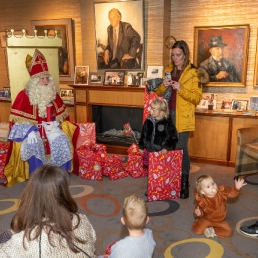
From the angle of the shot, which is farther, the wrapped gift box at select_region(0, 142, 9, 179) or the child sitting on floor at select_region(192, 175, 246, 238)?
the wrapped gift box at select_region(0, 142, 9, 179)

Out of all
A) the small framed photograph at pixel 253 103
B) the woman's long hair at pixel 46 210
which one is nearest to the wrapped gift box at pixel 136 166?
the small framed photograph at pixel 253 103

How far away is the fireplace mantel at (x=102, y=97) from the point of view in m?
4.70

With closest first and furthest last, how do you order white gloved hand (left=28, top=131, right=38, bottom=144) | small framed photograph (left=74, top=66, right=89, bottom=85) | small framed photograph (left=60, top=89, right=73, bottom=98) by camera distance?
white gloved hand (left=28, top=131, right=38, bottom=144) → small framed photograph (left=74, top=66, right=89, bottom=85) → small framed photograph (left=60, top=89, right=73, bottom=98)

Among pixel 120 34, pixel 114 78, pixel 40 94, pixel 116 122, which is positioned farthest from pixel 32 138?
pixel 120 34

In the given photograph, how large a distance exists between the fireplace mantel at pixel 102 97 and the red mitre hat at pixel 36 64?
1.24 m

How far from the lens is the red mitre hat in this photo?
12.2 feet

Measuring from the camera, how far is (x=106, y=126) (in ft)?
17.9

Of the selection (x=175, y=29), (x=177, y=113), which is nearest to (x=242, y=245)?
(x=177, y=113)

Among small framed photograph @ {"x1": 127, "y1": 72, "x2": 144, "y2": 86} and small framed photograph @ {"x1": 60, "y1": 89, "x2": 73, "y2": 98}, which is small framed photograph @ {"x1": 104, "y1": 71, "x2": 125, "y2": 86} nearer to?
small framed photograph @ {"x1": 127, "y1": 72, "x2": 144, "y2": 86}

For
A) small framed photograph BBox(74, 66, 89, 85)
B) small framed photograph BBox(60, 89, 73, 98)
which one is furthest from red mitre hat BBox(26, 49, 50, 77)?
small framed photograph BBox(60, 89, 73, 98)

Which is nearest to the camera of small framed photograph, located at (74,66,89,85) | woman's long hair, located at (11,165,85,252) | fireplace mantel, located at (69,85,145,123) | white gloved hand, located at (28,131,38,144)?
woman's long hair, located at (11,165,85,252)

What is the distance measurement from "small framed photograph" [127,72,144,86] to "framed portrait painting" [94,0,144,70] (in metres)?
0.09

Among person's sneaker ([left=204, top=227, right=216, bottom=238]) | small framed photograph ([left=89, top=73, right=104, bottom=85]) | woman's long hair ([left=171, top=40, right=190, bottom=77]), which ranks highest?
woman's long hair ([left=171, top=40, right=190, bottom=77])

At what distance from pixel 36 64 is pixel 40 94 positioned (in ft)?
1.17
